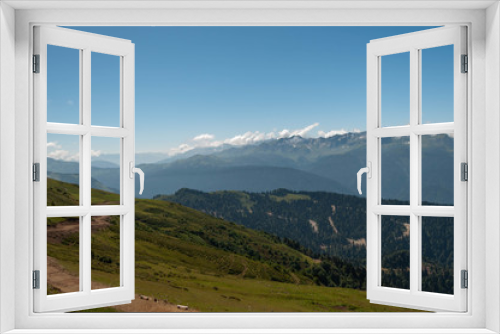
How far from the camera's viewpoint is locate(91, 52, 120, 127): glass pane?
8.61ft

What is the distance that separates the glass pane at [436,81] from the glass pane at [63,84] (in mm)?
2124

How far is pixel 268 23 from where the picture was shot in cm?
217

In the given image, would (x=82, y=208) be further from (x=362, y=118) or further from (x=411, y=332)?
(x=362, y=118)

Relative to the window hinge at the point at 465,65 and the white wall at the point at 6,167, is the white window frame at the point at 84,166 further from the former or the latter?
the window hinge at the point at 465,65

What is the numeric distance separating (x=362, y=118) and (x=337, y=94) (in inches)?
25.2

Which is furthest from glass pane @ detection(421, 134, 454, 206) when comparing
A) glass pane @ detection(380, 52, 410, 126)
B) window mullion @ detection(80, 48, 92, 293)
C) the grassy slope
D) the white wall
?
the white wall

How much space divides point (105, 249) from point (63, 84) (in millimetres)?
2727

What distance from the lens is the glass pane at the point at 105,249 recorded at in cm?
623

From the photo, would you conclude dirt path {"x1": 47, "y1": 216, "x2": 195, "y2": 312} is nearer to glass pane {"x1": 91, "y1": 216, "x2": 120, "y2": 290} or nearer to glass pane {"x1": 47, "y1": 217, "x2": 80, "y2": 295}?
glass pane {"x1": 47, "y1": 217, "x2": 80, "y2": 295}

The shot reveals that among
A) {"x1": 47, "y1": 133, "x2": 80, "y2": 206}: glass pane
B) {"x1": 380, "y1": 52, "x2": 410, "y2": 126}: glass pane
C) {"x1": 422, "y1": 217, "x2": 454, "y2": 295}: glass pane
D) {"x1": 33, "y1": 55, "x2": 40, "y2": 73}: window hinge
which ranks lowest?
{"x1": 422, "y1": 217, "x2": 454, "y2": 295}: glass pane

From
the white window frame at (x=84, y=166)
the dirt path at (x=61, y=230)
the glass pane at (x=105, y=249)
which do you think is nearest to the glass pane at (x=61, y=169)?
the dirt path at (x=61, y=230)

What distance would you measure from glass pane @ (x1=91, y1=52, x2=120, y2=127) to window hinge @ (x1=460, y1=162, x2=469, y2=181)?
2058 millimetres

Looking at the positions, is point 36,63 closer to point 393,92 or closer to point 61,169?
point 393,92

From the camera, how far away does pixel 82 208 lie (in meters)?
2.31
